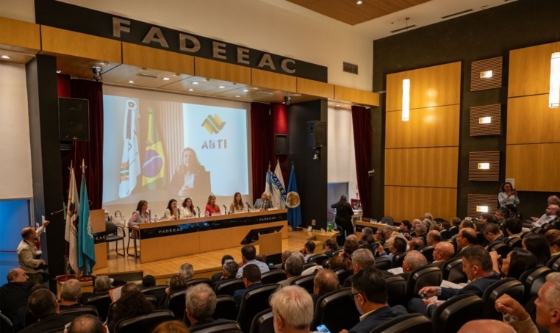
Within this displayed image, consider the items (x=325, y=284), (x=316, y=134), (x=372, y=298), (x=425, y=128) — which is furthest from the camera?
(x=425, y=128)

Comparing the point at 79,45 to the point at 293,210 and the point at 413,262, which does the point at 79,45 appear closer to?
→ the point at 413,262

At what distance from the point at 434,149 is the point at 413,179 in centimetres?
105

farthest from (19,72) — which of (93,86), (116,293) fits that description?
(116,293)

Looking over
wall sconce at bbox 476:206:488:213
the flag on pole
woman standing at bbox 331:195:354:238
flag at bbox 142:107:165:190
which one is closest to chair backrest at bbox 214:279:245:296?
the flag on pole

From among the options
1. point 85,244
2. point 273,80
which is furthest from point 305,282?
point 273,80

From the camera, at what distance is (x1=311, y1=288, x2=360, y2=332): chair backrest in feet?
8.21

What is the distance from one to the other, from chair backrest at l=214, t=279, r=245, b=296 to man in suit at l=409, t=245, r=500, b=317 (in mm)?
1573

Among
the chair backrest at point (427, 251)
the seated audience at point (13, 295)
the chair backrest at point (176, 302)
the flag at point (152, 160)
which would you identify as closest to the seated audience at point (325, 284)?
the chair backrest at point (176, 302)

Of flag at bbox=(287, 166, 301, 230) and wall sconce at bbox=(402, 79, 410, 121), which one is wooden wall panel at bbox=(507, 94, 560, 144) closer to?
wall sconce at bbox=(402, 79, 410, 121)

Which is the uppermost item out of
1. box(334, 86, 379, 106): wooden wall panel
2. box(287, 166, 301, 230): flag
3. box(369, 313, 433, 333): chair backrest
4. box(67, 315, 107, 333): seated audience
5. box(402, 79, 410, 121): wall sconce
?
box(334, 86, 379, 106): wooden wall panel

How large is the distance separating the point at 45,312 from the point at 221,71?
587cm

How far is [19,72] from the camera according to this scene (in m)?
6.13

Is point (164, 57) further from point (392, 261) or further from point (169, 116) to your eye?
point (392, 261)

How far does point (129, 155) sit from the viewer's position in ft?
26.0
